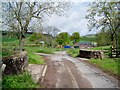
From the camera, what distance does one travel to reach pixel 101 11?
3956cm

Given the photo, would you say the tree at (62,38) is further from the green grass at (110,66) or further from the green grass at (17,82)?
the green grass at (17,82)

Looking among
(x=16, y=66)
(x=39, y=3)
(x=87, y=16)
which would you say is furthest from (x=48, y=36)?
(x=16, y=66)

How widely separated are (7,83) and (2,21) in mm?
17650

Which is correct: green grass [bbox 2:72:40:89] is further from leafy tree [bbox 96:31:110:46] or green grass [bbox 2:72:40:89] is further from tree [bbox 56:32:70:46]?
tree [bbox 56:32:70:46]

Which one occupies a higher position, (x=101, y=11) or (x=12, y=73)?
(x=101, y=11)

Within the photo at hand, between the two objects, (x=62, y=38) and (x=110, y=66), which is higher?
(x=62, y=38)

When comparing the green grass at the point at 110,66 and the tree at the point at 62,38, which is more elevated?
the tree at the point at 62,38

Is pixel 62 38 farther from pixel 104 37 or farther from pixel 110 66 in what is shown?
pixel 110 66

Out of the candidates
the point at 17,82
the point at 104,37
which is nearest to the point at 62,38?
the point at 104,37

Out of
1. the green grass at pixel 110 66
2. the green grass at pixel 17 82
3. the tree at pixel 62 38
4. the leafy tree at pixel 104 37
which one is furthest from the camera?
the tree at pixel 62 38

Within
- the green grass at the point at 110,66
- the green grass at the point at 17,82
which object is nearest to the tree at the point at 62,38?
the green grass at the point at 110,66

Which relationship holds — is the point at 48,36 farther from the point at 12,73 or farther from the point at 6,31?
the point at 12,73

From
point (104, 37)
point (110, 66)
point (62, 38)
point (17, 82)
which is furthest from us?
point (62, 38)

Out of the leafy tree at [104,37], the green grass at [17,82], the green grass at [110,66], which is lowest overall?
the green grass at [110,66]
